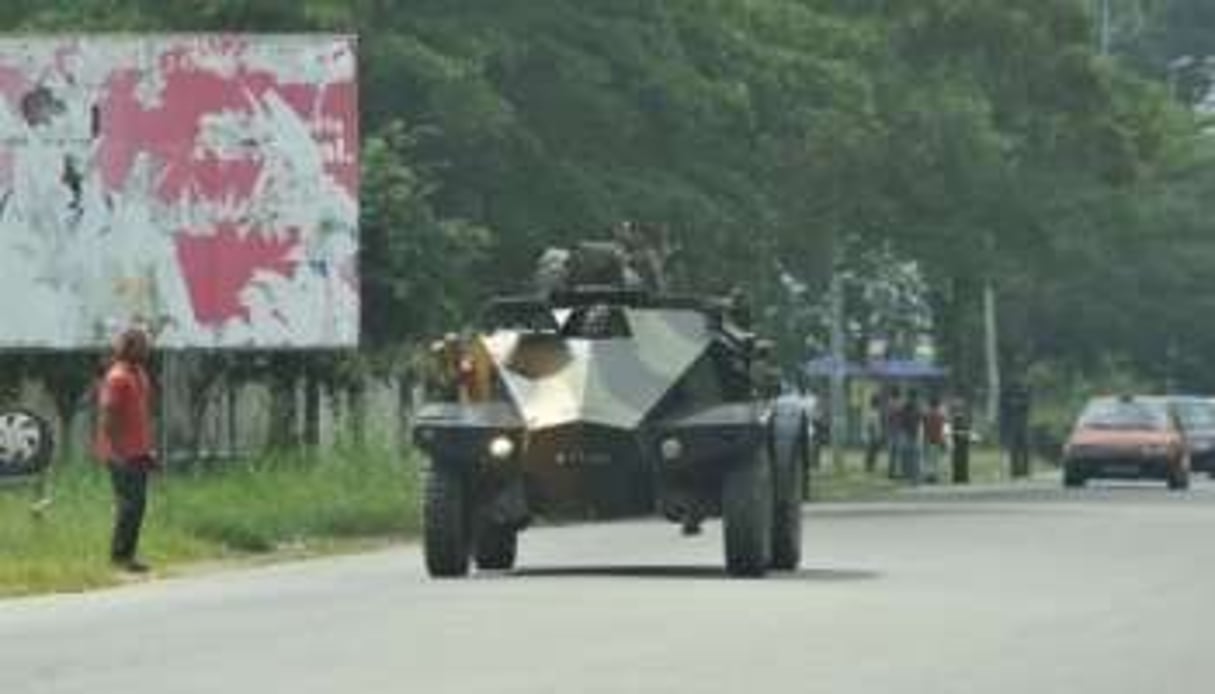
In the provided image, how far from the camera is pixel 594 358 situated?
2455 cm

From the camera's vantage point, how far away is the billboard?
33656 millimetres

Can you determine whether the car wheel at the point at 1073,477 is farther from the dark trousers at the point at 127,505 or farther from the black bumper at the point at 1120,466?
the dark trousers at the point at 127,505

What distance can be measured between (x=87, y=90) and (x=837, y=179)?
20290 millimetres

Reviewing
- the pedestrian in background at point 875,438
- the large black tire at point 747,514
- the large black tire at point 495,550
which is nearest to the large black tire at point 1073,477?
the pedestrian in background at point 875,438

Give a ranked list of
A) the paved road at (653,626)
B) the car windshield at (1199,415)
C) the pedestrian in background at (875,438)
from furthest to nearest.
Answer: the car windshield at (1199,415)
the pedestrian in background at (875,438)
the paved road at (653,626)

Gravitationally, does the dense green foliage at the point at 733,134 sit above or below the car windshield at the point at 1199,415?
above

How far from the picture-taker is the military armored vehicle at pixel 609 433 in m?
24.2

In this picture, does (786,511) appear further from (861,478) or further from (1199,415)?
(1199,415)

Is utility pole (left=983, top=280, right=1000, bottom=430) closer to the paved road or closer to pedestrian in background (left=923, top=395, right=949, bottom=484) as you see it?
pedestrian in background (left=923, top=395, right=949, bottom=484)

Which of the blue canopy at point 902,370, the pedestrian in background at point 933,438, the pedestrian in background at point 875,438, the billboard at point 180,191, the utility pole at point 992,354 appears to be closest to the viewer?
the billboard at point 180,191

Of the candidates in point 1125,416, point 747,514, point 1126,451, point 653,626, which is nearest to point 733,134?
point 1126,451

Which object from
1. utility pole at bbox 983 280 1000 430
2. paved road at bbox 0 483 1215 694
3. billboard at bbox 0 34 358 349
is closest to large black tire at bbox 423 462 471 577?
paved road at bbox 0 483 1215 694

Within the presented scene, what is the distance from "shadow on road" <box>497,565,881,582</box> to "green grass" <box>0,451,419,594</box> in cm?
336

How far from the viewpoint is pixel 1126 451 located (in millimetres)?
51719
